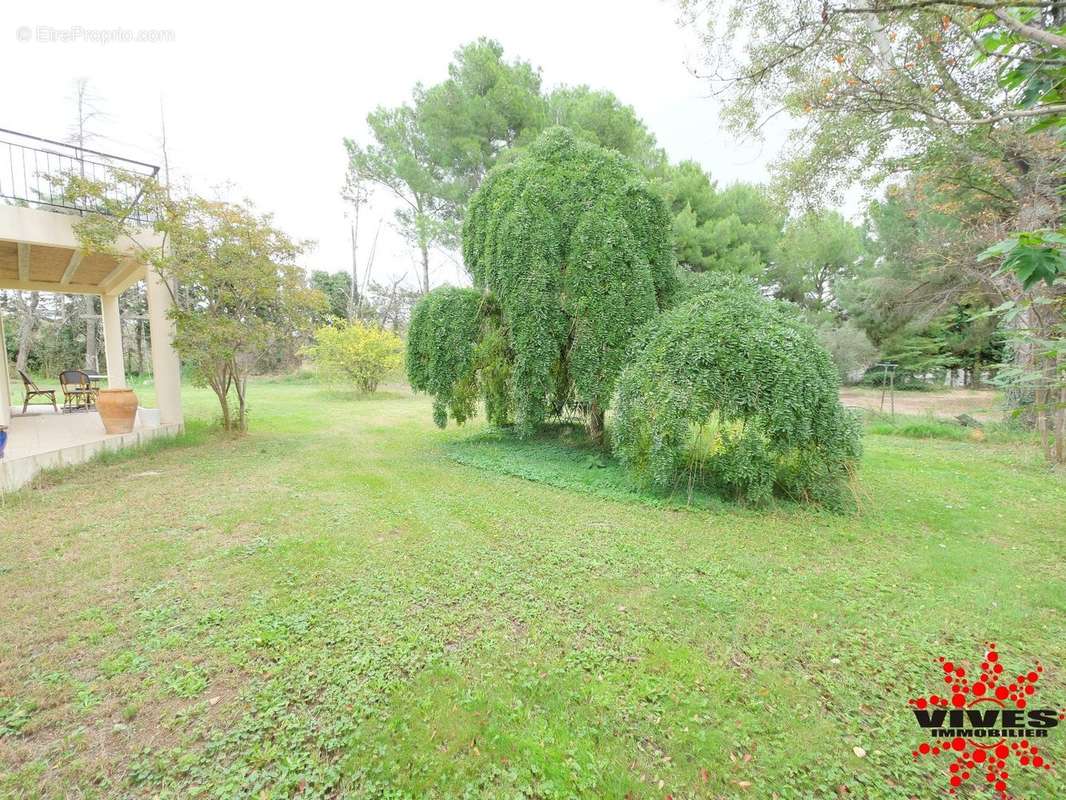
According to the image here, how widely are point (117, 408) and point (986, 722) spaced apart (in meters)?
9.62

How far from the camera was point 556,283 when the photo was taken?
6.18 m

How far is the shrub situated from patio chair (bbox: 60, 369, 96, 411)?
6203 mm

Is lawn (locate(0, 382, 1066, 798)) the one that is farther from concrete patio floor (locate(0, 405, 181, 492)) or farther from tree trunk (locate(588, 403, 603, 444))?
tree trunk (locate(588, 403, 603, 444))

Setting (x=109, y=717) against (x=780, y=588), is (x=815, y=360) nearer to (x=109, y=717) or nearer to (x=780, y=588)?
(x=780, y=588)

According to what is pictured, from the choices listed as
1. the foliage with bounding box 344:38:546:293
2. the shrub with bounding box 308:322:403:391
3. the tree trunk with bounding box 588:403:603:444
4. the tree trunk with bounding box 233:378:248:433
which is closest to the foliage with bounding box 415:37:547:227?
the foliage with bounding box 344:38:546:293

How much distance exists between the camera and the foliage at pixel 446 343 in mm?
6984

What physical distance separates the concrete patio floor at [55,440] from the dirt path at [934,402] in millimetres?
13252

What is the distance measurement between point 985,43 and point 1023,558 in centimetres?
385

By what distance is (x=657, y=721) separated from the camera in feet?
6.53

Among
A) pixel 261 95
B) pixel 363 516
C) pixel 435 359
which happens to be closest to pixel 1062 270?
pixel 363 516

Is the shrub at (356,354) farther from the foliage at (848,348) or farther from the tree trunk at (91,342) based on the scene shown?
the foliage at (848,348)

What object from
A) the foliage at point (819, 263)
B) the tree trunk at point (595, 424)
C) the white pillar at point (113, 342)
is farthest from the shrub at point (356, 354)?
the foliage at point (819, 263)

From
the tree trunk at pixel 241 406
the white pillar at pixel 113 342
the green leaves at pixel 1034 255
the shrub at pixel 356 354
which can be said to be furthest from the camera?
the shrub at pixel 356 354

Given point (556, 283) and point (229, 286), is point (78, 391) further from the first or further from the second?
point (556, 283)
